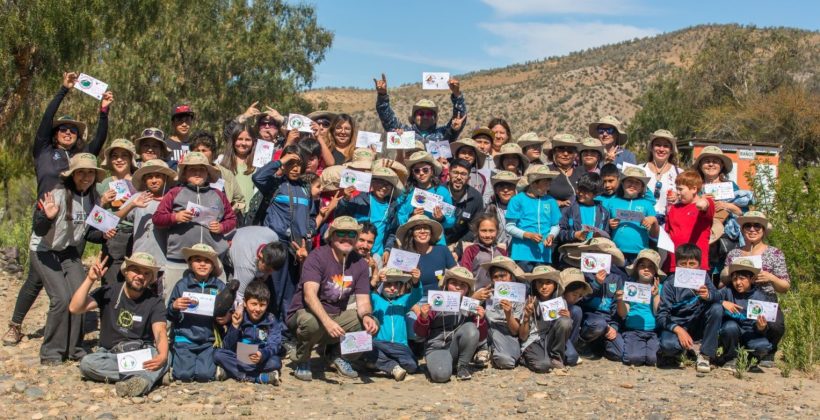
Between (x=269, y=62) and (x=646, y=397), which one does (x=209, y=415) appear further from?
(x=269, y=62)

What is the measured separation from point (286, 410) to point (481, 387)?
185 centimetres

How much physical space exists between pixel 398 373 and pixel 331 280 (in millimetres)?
1078

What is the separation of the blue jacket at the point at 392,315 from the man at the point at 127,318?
2.00 m

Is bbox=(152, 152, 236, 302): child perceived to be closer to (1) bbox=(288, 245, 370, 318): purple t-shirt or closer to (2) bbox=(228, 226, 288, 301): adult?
(2) bbox=(228, 226, 288, 301): adult

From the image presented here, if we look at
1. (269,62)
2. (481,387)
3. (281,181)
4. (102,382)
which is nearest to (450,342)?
(481,387)

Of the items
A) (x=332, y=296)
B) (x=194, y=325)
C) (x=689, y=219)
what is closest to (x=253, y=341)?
(x=194, y=325)

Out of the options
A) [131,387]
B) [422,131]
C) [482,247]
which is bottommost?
[131,387]

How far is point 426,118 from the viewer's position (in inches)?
399

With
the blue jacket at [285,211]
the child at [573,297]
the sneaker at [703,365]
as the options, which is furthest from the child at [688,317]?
the blue jacket at [285,211]

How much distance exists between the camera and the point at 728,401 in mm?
6855

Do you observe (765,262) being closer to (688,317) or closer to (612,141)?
(688,317)

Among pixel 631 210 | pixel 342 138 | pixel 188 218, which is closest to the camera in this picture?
pixel 188 218

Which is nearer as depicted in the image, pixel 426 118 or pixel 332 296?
pixel 332 296

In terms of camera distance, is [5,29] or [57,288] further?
[5,29]
